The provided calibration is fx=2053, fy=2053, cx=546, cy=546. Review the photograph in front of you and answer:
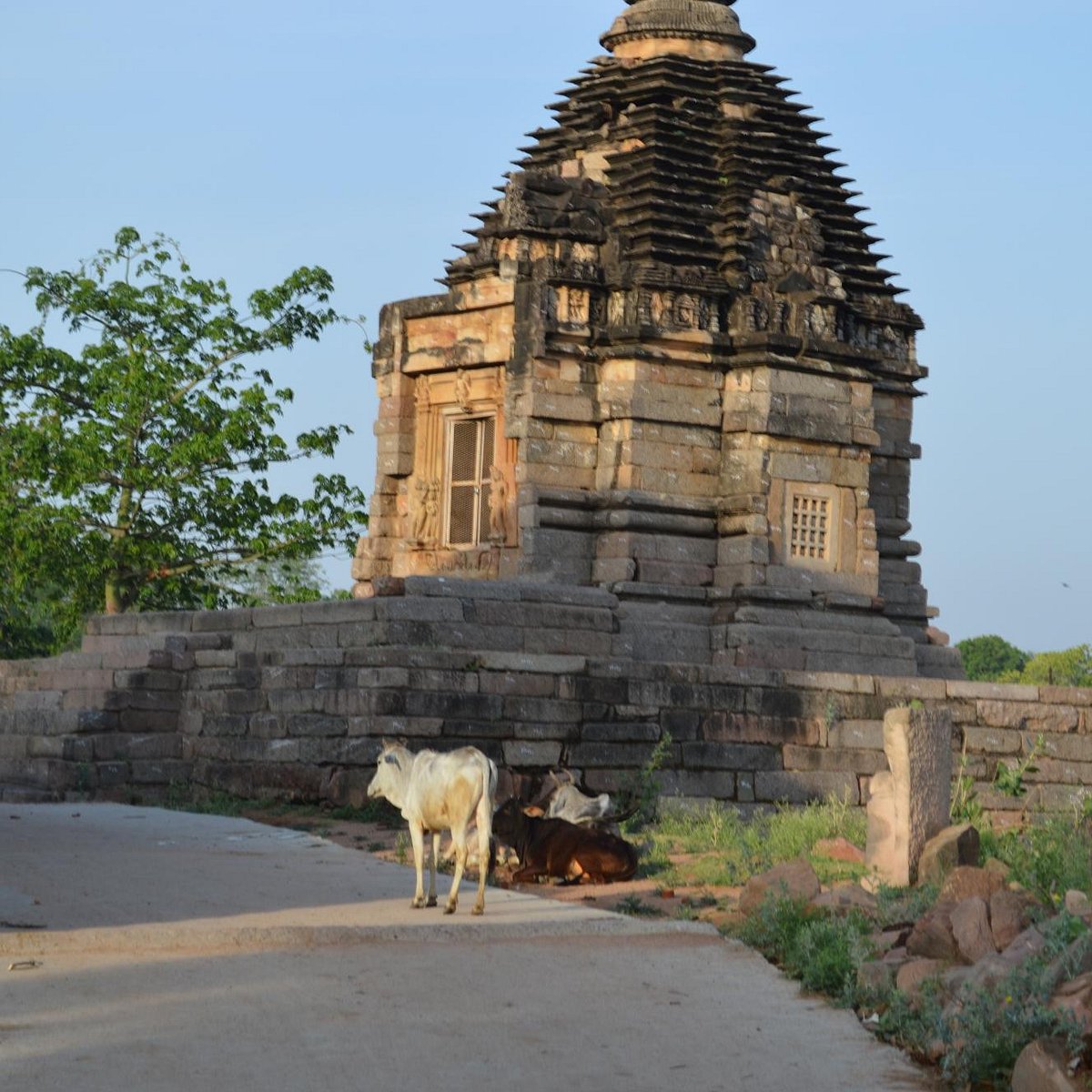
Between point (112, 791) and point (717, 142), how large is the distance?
1024 cm

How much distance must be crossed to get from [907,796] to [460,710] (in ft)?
16.7

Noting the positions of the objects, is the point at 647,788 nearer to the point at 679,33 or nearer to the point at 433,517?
the point at 433,517

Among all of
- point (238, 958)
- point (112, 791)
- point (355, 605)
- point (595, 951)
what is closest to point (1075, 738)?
point (355, 605)

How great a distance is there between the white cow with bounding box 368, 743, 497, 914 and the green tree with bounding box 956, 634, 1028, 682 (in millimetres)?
62855

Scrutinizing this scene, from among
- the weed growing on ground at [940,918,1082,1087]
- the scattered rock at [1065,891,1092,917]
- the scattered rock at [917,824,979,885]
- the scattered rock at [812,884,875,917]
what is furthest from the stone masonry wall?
the weed growing on ground at [940,918,1082,1087]

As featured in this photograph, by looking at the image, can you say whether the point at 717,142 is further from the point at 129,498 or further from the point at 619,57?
the point at 129,498

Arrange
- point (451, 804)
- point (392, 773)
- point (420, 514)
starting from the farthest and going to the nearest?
point (420, 514) < point (392, 773) < point (451, 804)

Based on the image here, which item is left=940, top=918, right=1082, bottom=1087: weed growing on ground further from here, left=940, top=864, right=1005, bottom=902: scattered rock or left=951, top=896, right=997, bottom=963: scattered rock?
left=940, top=864, right=1005, bottom=902: scattered rock

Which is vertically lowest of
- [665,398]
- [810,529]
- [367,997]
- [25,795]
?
[367,997]

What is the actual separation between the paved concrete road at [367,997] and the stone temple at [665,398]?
9406 mm

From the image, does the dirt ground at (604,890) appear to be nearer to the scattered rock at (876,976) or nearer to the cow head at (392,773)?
the cow head at (392,773)

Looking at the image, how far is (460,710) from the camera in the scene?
1684cm

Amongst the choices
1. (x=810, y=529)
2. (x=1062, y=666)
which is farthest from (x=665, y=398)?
(x=1062, y=666)

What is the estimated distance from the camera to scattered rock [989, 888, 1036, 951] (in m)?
9.25
